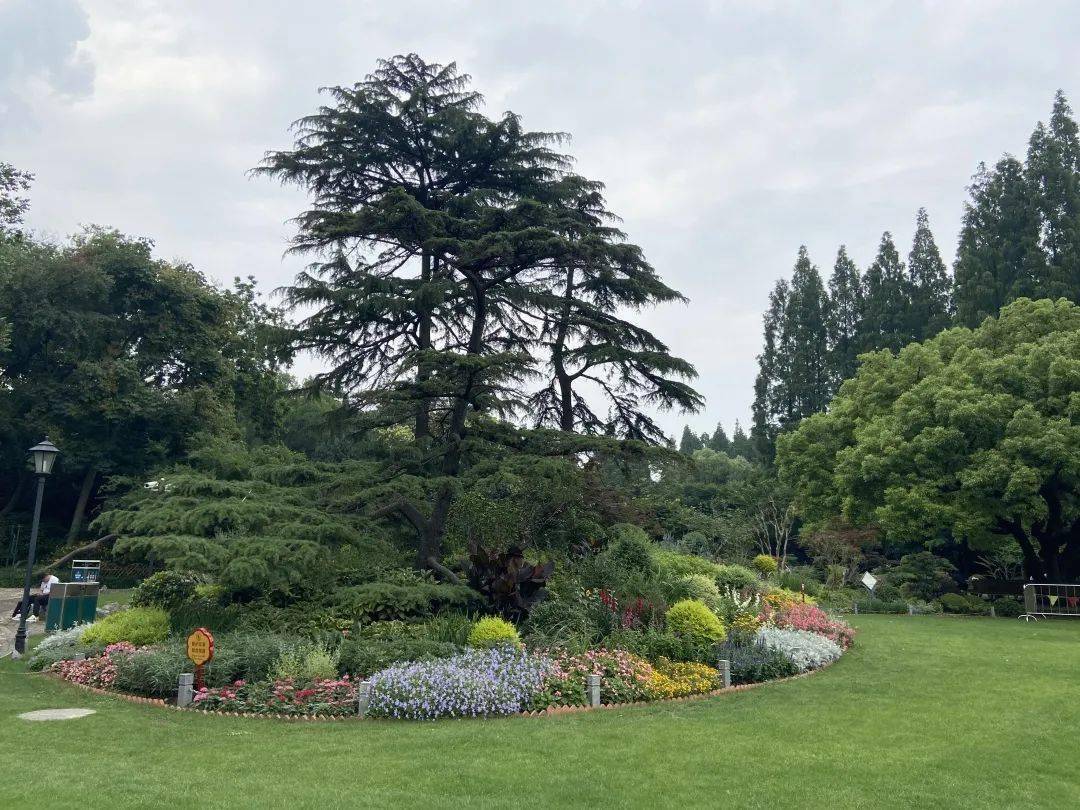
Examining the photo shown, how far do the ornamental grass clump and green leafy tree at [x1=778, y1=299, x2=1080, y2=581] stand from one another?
15295mm

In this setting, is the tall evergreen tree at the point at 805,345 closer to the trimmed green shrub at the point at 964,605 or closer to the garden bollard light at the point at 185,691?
the trimmed green shrub at the point at 964,605

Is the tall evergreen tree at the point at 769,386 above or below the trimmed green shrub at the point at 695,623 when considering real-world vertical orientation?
above

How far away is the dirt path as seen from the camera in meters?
14.2

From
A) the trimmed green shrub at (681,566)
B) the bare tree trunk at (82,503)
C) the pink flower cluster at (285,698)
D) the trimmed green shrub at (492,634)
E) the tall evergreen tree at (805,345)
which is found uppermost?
the tall evergreen tree at (805,345)

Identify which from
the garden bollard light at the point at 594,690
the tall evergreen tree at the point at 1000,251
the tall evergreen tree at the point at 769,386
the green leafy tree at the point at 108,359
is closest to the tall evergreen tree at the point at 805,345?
the tall evergreen tree at the point at 769,386

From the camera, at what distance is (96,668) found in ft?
34.5

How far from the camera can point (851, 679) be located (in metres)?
10.7

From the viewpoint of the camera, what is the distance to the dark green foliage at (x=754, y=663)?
35.4 ft

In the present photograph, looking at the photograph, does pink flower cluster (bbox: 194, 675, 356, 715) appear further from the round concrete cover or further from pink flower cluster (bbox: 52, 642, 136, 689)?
pink flower cluster (bbox: 52, 642, 136, 689)

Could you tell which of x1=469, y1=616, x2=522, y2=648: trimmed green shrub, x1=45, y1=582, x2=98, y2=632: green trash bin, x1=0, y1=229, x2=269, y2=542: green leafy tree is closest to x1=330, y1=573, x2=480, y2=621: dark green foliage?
x1=469, y1=616, x2=522, y2=648: trimmed green shrub

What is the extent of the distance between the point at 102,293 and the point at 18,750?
26.5 meters

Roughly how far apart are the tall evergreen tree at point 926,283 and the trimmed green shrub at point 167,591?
120ft

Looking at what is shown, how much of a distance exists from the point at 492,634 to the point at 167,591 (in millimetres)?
6270

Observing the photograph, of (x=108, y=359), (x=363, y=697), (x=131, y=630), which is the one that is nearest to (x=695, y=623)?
(x=363, y=697)
